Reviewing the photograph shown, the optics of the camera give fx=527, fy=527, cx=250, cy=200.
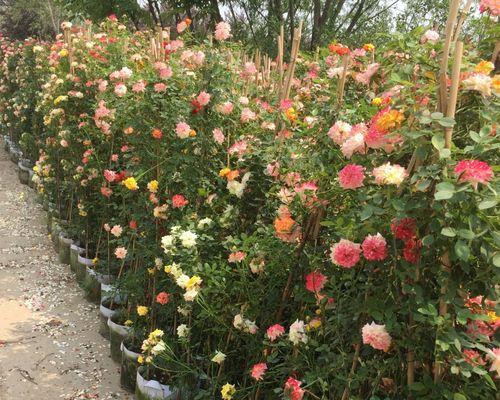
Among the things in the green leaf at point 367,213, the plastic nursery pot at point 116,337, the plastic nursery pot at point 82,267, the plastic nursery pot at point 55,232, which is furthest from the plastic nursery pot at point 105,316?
the green leaf at point 367,213

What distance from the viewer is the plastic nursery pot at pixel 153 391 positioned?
226 centimetres

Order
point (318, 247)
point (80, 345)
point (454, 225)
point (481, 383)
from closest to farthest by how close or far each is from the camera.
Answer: point (454, 225)
point (481, 383)
point (318, 247)
point (80, 345)

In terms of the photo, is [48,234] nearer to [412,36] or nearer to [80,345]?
[80,345]

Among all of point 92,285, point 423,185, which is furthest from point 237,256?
point 92,285

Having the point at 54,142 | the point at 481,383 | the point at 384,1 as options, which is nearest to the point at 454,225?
the point at 481,383

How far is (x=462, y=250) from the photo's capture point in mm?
970

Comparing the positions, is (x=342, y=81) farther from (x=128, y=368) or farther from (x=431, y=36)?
(x=128, y=368)

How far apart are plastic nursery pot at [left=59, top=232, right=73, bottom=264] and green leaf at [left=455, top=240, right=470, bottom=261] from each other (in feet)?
12.2

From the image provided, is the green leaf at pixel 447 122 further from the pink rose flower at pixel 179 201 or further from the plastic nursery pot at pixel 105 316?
the plastic nursery pot at pixel 105 316

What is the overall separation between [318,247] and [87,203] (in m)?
2.51

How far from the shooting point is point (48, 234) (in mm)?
4984

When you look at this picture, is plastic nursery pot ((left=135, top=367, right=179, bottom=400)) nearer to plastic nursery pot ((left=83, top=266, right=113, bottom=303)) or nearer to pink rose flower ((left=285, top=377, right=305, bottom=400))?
pink rose flower ((left=285, top=377, right=305, bottom=400))

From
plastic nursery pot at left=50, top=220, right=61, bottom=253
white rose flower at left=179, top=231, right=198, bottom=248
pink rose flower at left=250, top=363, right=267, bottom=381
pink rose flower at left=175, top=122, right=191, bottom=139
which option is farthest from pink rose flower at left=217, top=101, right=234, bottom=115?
plastic nursery pot at left=50, top=220, right=61, bottom=253

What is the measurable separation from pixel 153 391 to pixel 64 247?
2300mm
